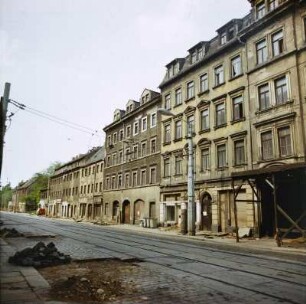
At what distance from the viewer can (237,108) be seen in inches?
1021

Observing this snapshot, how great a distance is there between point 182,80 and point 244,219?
50.4 feet

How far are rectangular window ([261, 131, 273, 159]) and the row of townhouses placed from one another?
0.07m

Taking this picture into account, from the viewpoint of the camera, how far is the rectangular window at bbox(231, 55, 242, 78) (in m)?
26.4

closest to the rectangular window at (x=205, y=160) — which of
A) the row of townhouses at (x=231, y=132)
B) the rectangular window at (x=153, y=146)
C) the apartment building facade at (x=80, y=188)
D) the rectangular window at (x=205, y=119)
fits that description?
the row of townhouses at (x=231, y=132)

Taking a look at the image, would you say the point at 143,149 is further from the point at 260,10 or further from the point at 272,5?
the point at 272,5

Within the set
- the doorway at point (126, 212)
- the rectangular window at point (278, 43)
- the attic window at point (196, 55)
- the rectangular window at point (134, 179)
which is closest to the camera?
the rectangular window at point (278, 43)

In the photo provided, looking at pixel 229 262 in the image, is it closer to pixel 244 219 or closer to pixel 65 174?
pixel 244 219

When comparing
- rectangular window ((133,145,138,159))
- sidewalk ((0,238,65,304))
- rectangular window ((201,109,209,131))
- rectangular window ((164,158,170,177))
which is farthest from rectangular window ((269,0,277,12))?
sidewalk ((0,238,65,304))

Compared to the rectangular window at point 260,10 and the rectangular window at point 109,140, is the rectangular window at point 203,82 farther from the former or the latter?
the rectangular window at point 109,140

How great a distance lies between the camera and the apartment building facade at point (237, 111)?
21578mm

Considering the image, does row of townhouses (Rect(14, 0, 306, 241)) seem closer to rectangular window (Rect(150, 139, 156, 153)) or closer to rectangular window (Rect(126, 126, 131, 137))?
rectangular window (Rect(150, 139, 156, 153))

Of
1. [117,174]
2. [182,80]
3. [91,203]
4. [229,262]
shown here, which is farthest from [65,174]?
[229,262]

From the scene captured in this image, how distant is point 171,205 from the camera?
32.4 m

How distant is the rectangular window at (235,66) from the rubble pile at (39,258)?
66.9ft
